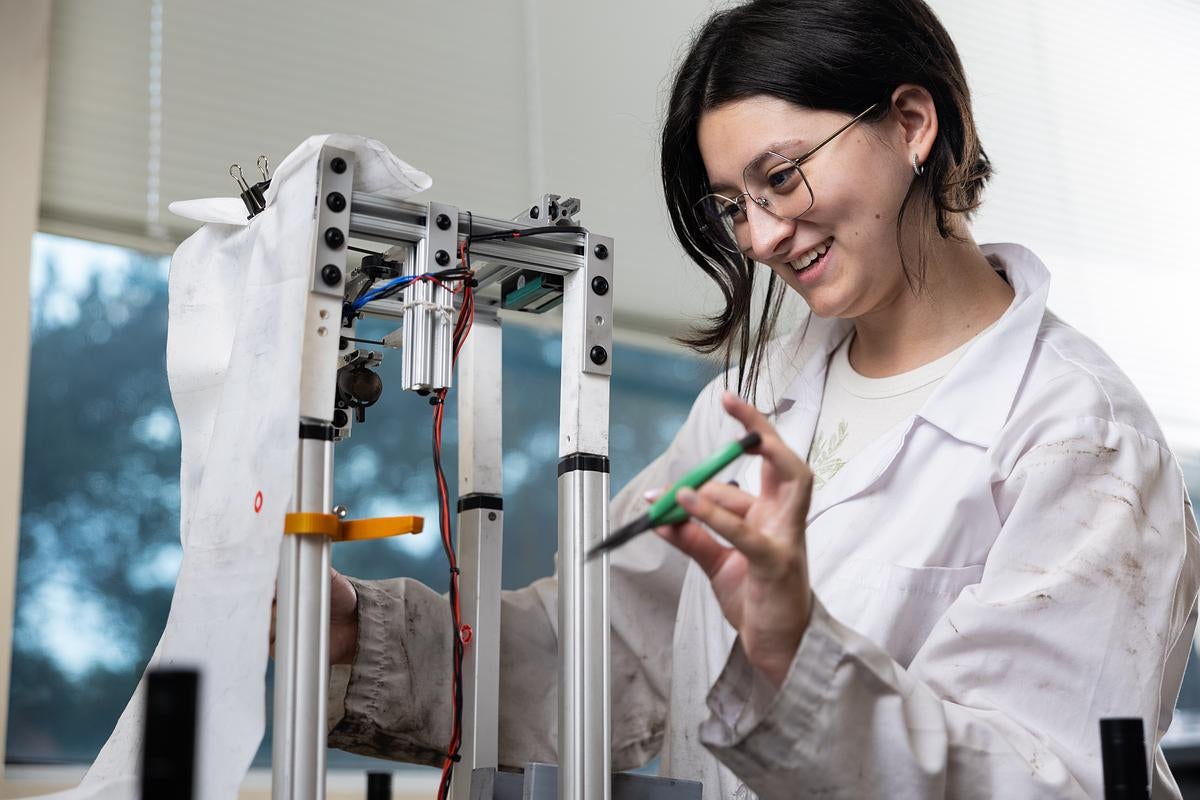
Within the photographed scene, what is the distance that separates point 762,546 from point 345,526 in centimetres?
34

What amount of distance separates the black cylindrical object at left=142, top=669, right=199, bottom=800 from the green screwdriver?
26 centimetres

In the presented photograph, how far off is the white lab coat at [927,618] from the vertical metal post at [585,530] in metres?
0.12

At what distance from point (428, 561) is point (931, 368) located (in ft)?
3.73

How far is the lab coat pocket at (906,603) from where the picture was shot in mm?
1025

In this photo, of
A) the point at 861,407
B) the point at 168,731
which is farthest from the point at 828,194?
the point at 168,731

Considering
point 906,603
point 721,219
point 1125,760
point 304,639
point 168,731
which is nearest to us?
point 168,731

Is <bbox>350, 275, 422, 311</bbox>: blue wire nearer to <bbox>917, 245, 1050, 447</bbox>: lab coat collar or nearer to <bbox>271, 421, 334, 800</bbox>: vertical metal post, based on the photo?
<bbox>271, 421, 334, 800</bbox>: vertical metal post

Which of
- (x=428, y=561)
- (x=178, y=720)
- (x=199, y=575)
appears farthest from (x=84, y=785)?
(x=428, y=561)

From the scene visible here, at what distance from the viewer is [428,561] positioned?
2.06 meters

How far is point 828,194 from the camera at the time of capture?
1087 millimetres

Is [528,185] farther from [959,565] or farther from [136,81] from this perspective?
[959,565]

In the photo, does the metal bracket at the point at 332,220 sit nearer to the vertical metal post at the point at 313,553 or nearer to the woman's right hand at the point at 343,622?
the vertical metal post at the point at 313,553

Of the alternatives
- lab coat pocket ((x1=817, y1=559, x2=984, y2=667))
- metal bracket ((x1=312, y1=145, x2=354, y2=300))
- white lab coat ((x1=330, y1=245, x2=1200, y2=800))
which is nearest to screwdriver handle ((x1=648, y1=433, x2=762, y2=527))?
white lab coat ((x1=330, y1=245, x2=1200, y2=800))

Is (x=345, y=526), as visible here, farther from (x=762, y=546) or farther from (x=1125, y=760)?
(x=1125, y=760)
